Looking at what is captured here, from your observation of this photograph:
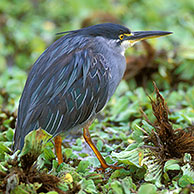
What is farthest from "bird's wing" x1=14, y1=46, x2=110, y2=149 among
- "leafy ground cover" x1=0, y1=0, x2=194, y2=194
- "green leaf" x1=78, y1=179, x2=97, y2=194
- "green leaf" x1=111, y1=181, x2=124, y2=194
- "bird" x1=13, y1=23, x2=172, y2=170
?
"green leaf" x1=111, y1=181, x2=124, y2=194

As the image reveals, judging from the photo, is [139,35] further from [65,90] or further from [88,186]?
[88,186]

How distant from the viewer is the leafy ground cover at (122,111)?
2.51m

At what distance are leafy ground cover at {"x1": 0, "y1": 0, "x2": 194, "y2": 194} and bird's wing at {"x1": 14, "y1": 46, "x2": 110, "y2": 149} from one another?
0.28 m

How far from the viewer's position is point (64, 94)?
2.86 m

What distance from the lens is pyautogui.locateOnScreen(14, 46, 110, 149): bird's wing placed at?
9.21 ft

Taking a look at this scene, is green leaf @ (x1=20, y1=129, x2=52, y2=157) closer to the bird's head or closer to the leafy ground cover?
the leafy ground cover

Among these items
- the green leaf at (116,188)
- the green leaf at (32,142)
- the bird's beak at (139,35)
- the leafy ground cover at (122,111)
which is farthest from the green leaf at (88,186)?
the bird's beak at (139,35)

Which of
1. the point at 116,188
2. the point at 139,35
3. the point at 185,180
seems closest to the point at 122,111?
the point at 139,35

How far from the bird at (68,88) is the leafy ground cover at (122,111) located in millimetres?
250

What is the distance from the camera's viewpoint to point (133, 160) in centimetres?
275

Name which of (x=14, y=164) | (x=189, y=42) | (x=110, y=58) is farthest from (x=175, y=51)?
(x=14, y=164)

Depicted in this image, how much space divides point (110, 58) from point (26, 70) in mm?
2991

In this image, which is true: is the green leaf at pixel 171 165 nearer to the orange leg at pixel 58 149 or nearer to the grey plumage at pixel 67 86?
the grey plumage at pixel 67 86

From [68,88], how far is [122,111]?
1382mm
